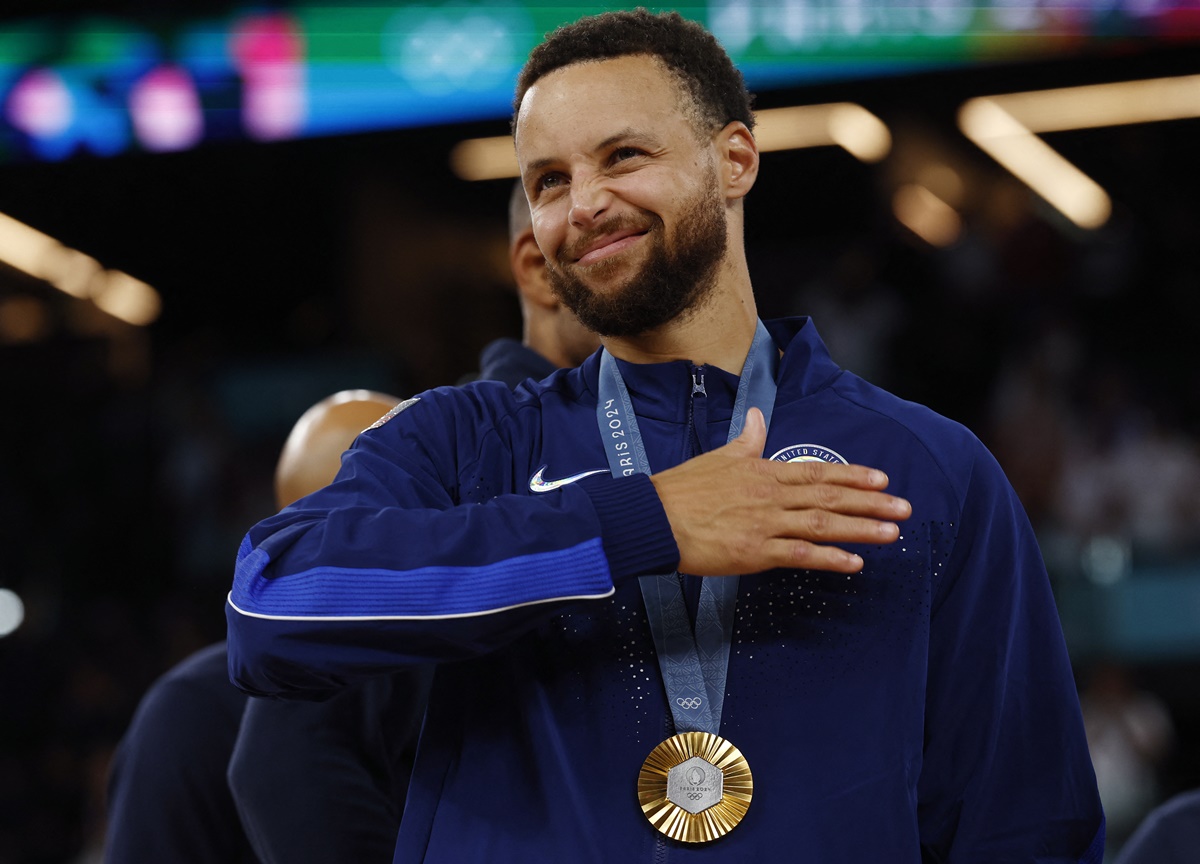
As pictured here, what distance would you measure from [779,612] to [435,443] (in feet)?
1.49

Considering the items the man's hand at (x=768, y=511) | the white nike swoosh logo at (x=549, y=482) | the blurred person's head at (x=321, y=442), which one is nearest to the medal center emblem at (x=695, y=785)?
the man's hand at (x=768, y=511)

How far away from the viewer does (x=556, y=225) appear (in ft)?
5.71

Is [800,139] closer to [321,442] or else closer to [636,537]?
[321,442]

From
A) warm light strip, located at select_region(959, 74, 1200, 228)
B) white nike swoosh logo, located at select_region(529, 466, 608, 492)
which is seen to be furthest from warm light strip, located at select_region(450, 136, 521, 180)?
white nike swoosh logo, located at select_region(529, 466, 608, 492)

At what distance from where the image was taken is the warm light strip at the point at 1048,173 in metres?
9.14

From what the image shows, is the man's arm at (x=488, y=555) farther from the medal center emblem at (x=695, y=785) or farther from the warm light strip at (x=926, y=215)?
the warm light strip at (x=926, y=215)

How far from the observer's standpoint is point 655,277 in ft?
5.71

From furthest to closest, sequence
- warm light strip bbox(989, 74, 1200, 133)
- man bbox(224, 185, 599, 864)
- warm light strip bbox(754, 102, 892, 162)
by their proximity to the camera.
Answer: warm light strip bbox(754, 102, 892, 162) < warm light strip bbox(989, 74, 1200, 133) < man bbox(224, 185, 599, 864)

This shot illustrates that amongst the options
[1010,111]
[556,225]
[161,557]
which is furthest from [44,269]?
[556,225]

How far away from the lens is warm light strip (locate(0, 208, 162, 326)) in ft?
32.4

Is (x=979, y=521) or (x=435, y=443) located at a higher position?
(x=435, y=443)

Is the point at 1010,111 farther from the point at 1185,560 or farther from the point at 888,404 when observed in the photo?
the point at 888,404

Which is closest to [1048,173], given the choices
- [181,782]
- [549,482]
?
[181,782]

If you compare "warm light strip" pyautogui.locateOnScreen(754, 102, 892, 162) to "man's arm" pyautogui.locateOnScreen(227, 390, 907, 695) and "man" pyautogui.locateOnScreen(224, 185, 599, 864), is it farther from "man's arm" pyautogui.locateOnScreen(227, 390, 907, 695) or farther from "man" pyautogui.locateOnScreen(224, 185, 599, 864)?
"man's arm" pyautogui.locateOnScreen(227, 390, 907, 695)
